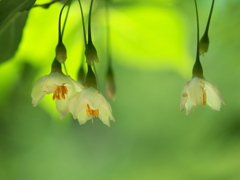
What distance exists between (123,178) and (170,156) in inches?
4.4

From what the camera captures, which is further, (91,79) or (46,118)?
(46,118)

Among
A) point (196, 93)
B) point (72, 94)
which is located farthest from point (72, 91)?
point (196, 93)

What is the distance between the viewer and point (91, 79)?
49 centimetres

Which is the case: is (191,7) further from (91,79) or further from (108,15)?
(91,79)

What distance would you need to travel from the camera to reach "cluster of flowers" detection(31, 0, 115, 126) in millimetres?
471

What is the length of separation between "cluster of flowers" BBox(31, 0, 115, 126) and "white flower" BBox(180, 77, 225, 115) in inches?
3.6

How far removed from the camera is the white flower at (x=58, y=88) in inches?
18.6

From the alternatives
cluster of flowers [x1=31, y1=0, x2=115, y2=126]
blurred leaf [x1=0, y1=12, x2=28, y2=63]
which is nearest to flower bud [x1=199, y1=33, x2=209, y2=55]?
cluster of flowers [x1=31, y1=0, x2=115, y2=126]

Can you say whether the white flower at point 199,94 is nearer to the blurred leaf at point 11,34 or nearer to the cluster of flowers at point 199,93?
the cluster of flowers at point 199,93

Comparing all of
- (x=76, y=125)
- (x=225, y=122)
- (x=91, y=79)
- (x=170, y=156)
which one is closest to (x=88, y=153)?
(x=76, y=125)

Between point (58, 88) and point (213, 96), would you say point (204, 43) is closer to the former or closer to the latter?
point (213, 96)

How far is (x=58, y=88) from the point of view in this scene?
496 mm

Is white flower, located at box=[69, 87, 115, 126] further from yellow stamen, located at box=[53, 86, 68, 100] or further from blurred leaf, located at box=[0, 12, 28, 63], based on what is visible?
blurred leaf, located at box=[0, 12, 28, 63]

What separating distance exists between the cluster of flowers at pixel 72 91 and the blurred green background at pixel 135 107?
221 millimetres
